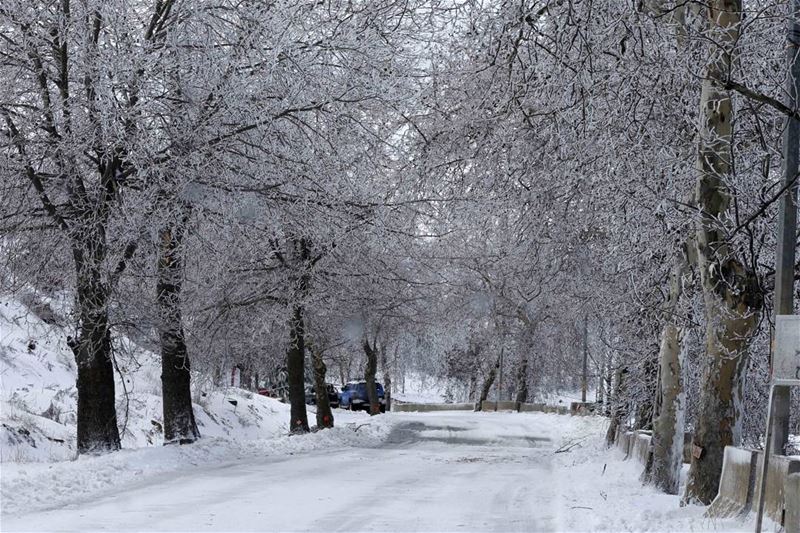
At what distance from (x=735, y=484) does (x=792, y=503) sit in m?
2.08

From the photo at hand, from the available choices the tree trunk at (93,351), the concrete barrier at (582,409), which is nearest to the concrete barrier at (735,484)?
the tree trunk at (93,351)

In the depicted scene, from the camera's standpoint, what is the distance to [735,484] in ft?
32.3

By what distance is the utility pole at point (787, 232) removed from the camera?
30.8ft

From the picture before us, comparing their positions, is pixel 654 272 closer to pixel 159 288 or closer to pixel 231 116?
pixel 231 116

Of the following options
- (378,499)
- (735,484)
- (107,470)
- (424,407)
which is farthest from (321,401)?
(424,407)

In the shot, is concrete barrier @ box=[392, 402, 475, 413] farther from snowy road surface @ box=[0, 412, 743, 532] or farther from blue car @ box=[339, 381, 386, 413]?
snowy road surface @ box=[0, 412, 743, 532]

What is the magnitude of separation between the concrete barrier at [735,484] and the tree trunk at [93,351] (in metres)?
9.03

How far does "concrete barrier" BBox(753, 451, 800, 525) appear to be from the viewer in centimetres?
820

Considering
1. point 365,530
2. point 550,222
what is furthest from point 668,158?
point 365,530

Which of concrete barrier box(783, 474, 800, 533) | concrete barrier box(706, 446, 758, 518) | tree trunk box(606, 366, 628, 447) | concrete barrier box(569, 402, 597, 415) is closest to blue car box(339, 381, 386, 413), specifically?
concrete barrier box(569, 402, 597, 415)

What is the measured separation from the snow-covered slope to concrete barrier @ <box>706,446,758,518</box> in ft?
32.7

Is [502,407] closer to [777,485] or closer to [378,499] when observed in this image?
[378,499]

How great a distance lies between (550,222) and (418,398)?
3650 inches

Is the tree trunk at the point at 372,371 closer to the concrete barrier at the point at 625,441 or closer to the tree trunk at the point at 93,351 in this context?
the concrete barrier at the point at 625,441
